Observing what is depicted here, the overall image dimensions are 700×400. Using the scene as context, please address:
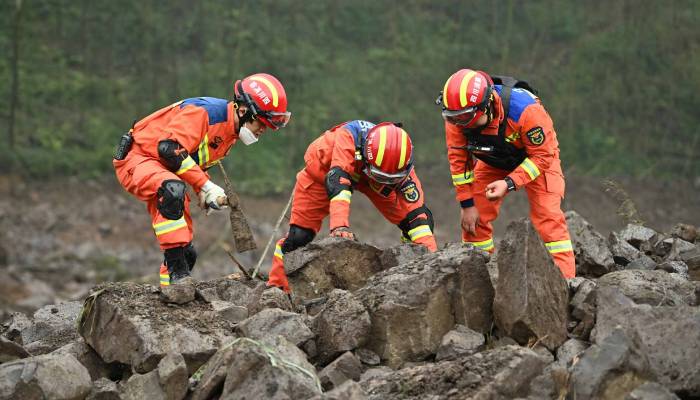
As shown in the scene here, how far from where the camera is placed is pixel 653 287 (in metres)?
5.63

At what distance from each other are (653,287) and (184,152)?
3.42 m

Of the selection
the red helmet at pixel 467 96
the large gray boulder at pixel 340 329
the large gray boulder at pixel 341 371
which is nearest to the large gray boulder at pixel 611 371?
the large gray boulder at pixel 341 371

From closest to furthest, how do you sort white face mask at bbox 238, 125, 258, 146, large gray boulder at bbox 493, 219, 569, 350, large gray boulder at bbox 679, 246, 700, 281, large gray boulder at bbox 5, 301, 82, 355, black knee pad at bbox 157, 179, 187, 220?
large gray boulder at bbox 493, 219, 569, 350, large gray boulder at bbox 5, 301, 82, 355, large gray boulder at bbox 679, 246, 700, 281, black knee pad at bbox 157, 179, 187, 220, white face mask at bbox 238, 125, 258, 146

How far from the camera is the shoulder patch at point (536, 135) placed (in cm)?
704

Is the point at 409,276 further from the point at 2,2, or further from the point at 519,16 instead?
the point at 519,16

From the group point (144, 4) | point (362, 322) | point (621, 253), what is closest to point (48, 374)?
point (362, 322)

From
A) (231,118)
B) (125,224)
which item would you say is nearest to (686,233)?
(231,118)

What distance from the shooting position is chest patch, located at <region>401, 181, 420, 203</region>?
7.53m

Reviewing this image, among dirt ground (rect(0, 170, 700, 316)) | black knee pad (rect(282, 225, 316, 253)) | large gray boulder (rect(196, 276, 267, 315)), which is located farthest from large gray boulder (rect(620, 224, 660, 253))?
dirt ground (rect(0, 170, 700, 316))

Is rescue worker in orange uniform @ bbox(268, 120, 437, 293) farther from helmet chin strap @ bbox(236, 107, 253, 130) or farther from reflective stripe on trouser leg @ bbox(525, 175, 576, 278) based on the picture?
reflective stripe on trouser leg @ bbox(525, 175, 576, 278)

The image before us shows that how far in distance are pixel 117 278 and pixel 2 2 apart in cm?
830

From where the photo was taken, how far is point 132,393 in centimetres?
502

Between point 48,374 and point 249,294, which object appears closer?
point 48,374

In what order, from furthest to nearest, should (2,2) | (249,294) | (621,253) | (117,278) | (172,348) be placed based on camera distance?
1. (2,2)
2. (117,278)
3. (621,253)
4. (249,294)
5. (172,348)
